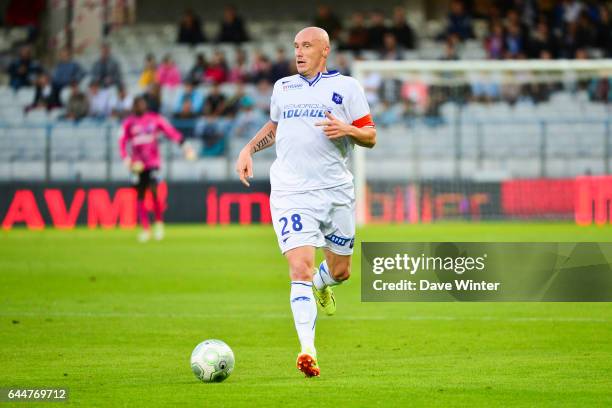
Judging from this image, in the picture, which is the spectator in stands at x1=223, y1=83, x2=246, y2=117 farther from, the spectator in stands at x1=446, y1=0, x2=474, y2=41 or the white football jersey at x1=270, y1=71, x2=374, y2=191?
the white football jersey at x1=270, y1=71, x2=374, y2=191

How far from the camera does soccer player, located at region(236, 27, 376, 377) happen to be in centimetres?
879

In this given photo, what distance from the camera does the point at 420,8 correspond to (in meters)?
34.4

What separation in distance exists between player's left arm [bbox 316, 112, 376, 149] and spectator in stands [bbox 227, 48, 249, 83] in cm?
2101

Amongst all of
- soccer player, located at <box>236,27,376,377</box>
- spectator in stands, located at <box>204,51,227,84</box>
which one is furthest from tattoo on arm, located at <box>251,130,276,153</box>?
spectator in stands, located at <box>204,51,227,84</box>

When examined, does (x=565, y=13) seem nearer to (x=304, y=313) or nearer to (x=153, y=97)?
(x=153, y=97)

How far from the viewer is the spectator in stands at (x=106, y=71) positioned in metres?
29.8

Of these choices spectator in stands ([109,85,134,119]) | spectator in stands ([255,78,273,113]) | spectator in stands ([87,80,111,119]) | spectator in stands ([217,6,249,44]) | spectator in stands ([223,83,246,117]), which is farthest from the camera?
spectator in stands ([217,6,249,44])

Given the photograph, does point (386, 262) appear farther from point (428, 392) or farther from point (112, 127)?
point (112, 127)

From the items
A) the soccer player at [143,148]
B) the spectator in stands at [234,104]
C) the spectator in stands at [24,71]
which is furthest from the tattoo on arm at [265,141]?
the spectator in stands at [24,71]

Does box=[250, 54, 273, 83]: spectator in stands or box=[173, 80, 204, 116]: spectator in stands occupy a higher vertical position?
box=[250, 54, 273, 83]: spectator in stands

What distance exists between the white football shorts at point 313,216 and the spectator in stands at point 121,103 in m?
19.9

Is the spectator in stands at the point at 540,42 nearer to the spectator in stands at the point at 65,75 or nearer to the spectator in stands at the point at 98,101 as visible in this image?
the spectator in stands at the point at 98,101

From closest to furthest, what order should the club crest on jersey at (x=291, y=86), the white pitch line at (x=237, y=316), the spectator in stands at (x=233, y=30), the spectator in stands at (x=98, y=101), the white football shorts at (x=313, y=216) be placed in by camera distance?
1. the white football shorts at (x=313, y=216)
2. the club crest on jersey at (x=291, y=86)
3. the white pitch line at (x=237, y=316)
4. the spectator in stands at (x=98, y=101)
5. the spectator in stands at (x=233, y=30)

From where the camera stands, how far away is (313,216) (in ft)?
29.2
